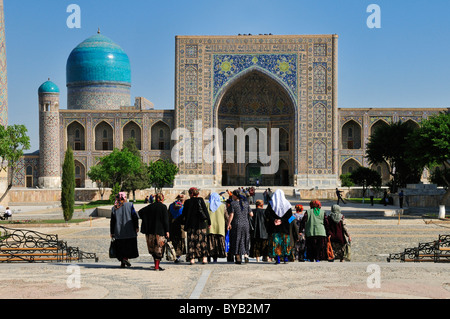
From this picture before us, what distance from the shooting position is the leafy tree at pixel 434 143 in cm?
1972

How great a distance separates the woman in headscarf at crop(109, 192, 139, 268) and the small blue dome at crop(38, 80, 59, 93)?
32.4m

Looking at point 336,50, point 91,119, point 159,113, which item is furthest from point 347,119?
point 91,119

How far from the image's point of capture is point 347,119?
126 feet

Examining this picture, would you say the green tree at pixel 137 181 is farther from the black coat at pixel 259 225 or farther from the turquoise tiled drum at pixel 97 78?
the black coat at pixel 259 225

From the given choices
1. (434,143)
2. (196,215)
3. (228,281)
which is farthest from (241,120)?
(228,281)

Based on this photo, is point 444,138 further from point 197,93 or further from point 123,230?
point 197,93

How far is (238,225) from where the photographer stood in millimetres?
8539

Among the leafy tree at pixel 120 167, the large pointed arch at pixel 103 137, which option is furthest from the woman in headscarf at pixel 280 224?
the large pointed arch at pixel 103 137

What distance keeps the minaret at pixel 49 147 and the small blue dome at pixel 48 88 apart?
0.57 ft

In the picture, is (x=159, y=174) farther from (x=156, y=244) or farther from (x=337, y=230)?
(x=156, y=244)

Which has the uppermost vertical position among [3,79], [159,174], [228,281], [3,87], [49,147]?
[3,79]

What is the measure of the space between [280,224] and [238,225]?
61 cm

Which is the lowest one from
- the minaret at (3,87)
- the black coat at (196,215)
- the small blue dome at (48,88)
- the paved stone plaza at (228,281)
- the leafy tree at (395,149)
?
the paved stone plaza at (228,281)

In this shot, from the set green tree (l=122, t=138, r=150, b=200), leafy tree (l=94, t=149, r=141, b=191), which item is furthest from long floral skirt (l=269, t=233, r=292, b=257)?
green tree (l=122, t=138, r=150, b=200)
